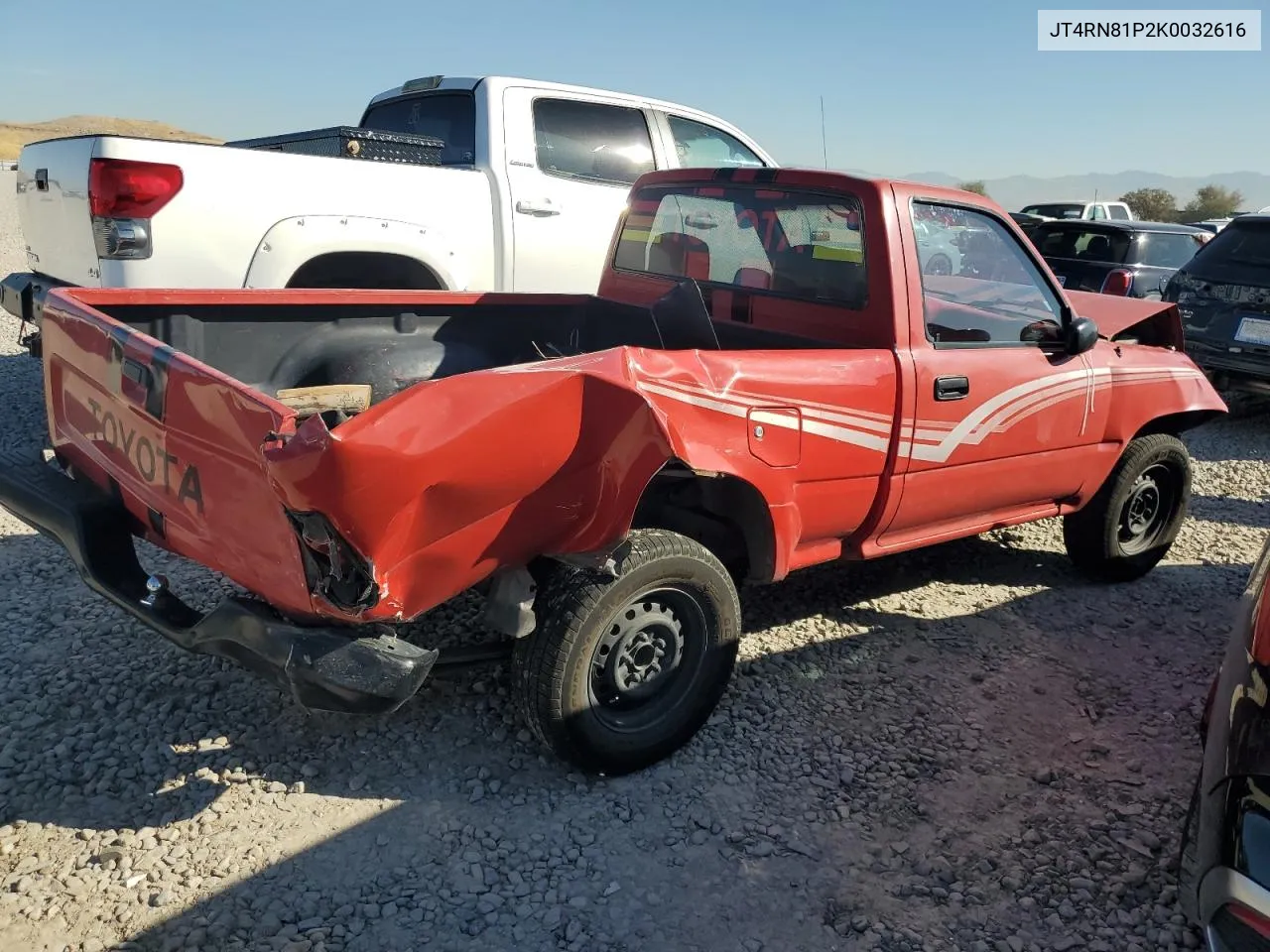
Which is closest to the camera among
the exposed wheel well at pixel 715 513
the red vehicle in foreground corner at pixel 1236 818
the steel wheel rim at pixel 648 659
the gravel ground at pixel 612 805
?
the red vehicle in foreground corner at pixel 1236 818

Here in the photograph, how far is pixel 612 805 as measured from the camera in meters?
2.86

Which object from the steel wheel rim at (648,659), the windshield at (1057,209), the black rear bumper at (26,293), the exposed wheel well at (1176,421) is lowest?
the steel wheel rim at (648,659)

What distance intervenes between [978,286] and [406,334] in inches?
93.9

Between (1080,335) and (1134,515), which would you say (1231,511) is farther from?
(1080,335)

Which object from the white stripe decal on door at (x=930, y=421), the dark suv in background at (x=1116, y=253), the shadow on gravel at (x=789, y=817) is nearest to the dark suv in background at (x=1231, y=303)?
the dark suv in background at (x=1116, y=253)

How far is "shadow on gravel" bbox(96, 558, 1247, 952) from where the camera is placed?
242cm

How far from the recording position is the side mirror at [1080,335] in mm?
3834

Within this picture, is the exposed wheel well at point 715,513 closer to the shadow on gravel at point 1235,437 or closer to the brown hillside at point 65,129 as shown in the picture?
the shadow on gravel at point 1235,437

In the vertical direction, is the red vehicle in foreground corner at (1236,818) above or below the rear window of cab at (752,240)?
below

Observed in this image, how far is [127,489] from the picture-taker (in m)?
2.88

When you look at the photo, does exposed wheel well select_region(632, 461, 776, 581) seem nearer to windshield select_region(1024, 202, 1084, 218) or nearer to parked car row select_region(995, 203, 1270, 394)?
parked car row select_region(995, 203, 1270, 394)

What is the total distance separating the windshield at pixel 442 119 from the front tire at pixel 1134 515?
13.2 feet

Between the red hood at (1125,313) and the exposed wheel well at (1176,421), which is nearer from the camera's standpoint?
the red hood at (1125,313)

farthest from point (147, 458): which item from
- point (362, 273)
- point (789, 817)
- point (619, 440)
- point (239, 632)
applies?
point (362, 273)
